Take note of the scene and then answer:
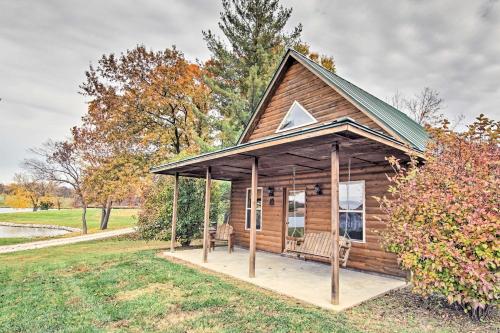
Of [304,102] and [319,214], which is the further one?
[304,102]

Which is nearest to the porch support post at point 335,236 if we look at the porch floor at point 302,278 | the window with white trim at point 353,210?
the porch floor at point 302,278

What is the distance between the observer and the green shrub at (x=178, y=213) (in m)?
10.5

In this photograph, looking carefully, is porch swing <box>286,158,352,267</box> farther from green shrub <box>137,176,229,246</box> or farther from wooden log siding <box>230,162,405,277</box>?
green shrub <box>137,176,229,246</box>

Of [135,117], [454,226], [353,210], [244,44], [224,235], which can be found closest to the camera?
[454,226]

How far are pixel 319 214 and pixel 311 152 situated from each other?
2.78 meters

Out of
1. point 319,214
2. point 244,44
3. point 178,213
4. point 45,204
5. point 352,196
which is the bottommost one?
point 45,204

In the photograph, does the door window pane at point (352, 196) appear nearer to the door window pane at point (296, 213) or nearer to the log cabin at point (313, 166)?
the log cabin at point (313, 166)

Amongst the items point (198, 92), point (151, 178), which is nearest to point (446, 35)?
point (198, 92)

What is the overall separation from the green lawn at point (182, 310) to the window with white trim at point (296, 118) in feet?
16.7

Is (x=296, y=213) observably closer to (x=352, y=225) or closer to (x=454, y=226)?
(x=352, y=225)

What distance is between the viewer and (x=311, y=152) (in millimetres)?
5781

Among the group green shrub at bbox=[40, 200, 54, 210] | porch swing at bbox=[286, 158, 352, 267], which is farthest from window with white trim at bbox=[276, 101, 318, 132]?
green shrub at bbox=[40, 200, 54, 210]

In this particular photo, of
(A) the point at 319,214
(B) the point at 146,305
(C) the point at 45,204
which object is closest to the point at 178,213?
(A) the point at 319,214

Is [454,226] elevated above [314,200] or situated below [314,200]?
below
